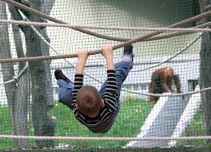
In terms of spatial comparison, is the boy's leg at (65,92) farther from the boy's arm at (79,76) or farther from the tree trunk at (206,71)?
the tree trunk at (206,71)

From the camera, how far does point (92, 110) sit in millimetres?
3793

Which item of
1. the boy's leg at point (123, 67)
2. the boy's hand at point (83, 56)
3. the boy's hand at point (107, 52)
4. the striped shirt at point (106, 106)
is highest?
the boy's hand at point (107, 52)

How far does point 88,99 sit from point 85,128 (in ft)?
7.93

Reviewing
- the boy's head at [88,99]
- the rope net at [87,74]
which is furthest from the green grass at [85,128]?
the boy's head at [88,99]

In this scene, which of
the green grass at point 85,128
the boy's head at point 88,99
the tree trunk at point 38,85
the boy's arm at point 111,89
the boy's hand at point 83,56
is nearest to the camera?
the boy's head at point 88,99

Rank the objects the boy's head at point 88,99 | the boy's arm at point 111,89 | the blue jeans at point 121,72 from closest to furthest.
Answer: the boy's head at point 88,99
the boy's arm at point 111,89
the blue jeans at point 121,72

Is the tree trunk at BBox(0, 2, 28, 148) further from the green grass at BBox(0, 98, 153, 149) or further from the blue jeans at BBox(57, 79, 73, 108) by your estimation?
the blue jeans at BBox(57, 79, 73, 108)

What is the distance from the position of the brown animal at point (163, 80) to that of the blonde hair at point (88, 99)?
9.89 feet

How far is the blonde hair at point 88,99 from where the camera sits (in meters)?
3.72

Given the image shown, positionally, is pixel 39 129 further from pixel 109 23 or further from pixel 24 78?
pixel 109 23

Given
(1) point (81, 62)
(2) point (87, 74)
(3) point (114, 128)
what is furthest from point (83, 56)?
(3) point (114, 128)

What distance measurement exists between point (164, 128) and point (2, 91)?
60.7 inches

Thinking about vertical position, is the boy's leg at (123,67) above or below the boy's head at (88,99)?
above

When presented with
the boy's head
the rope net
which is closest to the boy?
the boy's head
